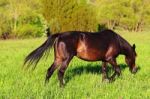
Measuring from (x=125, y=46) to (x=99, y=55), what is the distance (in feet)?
3.56

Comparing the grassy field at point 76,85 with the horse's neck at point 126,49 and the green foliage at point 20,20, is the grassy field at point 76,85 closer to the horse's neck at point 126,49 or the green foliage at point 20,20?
the horse's neck at point 126,49

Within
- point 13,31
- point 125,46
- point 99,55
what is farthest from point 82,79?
point 13,31

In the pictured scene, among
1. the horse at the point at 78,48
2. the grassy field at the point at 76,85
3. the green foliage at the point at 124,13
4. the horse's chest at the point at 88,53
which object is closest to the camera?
the grassy field at the point at 76,85

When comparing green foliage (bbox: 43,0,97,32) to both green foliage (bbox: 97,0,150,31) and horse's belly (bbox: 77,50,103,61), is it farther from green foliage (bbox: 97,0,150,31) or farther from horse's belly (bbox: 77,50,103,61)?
horse's belly (bbox: 77,50,103,61)

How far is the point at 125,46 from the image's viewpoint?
1152cm

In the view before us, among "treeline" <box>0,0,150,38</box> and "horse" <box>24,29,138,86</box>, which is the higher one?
"horse" <box>24,29,138,86</box>

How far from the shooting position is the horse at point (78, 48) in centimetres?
1016

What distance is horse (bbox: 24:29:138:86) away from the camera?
1016cm

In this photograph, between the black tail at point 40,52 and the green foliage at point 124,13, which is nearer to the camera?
the black tail at point 40,52

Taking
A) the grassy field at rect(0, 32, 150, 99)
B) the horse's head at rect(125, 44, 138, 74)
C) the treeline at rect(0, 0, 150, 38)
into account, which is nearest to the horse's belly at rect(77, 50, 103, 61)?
the grassy field at rect(0, 32, 150, 99)

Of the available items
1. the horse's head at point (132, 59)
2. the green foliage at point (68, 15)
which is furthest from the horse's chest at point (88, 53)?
the green foliage at point (68, 15)

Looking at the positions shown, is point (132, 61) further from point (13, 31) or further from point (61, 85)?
point (13, 31)

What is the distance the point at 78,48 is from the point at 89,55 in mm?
405

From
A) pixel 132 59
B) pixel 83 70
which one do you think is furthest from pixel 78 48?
pixel 83 70
